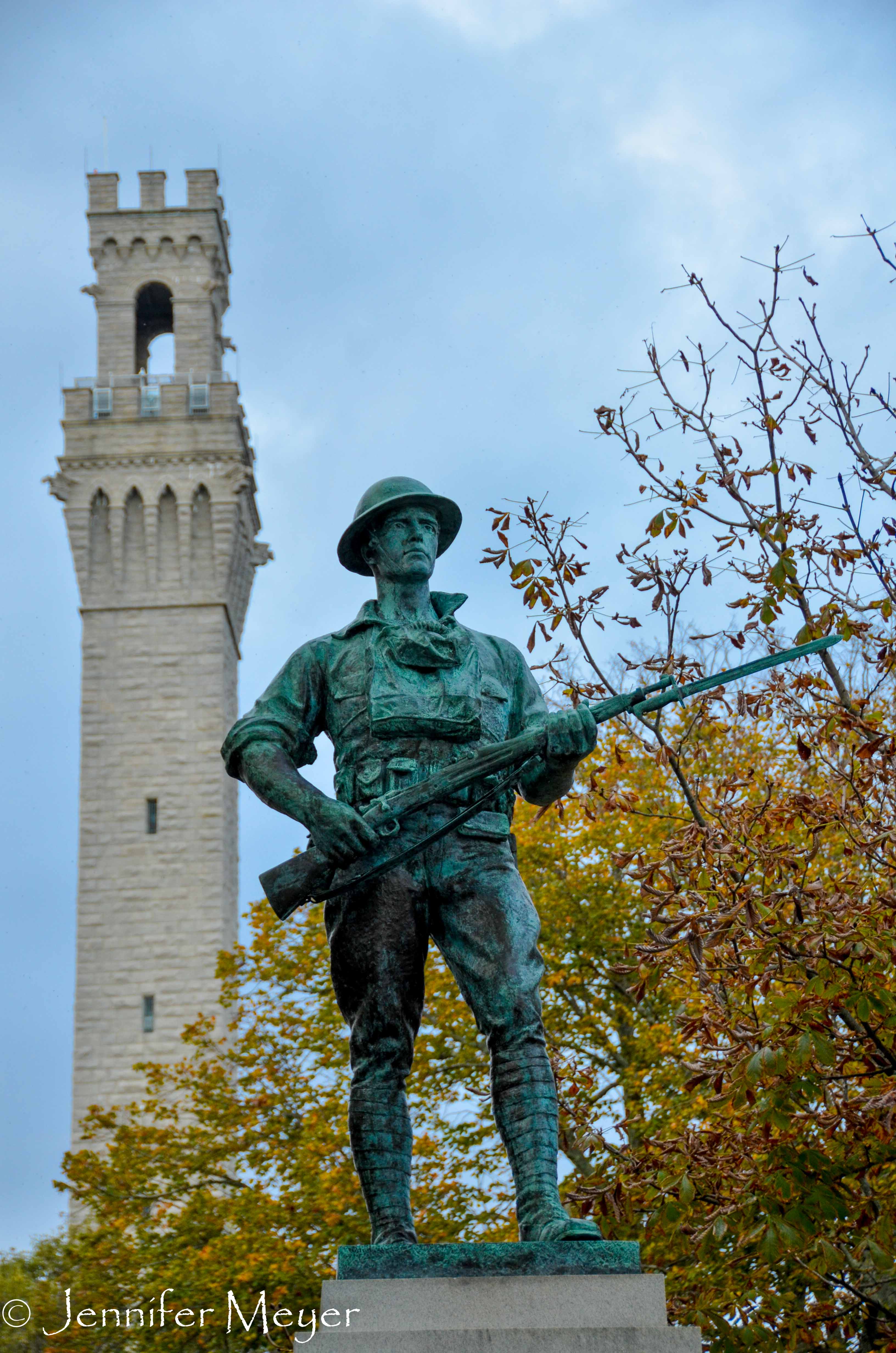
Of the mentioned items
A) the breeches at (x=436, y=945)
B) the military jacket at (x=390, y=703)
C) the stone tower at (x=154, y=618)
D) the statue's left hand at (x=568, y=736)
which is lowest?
the breeches at (x=436, y=945)

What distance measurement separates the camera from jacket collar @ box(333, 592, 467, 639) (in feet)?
17.0

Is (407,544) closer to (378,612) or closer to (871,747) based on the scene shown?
(378,612)

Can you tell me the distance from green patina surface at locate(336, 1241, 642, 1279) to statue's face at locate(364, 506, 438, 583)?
6.59 feet

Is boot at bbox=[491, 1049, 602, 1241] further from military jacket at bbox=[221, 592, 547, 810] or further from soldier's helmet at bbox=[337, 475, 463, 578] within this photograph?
soldier's helmet at bbox=[337, 475, 463, 578]

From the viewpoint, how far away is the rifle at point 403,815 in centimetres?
469

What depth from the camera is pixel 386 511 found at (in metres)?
5.23

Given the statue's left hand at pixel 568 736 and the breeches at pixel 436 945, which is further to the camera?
the statue's left hand at pixel 568 736

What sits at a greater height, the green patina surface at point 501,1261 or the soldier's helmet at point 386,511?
the soldier's helmet at point 386,511

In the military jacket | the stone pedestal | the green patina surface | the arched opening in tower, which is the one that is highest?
the arched opening in tower

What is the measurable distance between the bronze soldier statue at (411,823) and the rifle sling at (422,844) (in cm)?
3

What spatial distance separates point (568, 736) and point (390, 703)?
1.77 feet

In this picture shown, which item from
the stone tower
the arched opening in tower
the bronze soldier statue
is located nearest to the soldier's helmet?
the bronze soldier statue

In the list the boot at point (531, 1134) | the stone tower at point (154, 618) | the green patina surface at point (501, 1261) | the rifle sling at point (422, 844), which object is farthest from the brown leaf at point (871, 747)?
the stone tower at point (154, 618)

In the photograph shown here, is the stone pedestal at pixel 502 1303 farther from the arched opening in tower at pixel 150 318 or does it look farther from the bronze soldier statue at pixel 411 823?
the arched opening in tower at pixel 150 318
